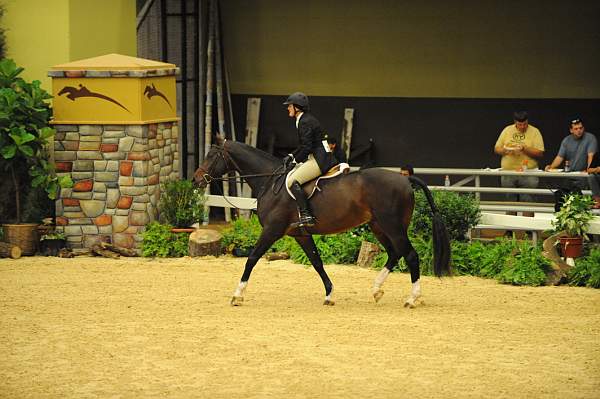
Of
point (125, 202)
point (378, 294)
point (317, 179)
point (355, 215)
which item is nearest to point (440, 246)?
point (378, 294)

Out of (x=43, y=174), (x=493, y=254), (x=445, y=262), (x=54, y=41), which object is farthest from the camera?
(x=54, y=41)

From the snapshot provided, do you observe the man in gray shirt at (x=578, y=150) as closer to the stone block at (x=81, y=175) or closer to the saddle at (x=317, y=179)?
the saddle at (x=317, y=179)

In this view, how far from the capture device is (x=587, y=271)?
Result: 16.3m

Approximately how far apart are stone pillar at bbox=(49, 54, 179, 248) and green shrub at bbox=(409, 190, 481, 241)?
4245 mm

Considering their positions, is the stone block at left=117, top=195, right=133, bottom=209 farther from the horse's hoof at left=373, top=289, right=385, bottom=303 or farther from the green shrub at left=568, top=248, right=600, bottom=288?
the green shrub at left=568, top=248, right=600, bottom=288

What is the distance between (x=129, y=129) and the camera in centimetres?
1934

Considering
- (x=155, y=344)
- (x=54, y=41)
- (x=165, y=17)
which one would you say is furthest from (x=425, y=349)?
(x=165, y=17)

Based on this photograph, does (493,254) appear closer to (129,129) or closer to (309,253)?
(309,253)

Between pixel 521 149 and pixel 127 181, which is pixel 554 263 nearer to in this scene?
pixel 521 149

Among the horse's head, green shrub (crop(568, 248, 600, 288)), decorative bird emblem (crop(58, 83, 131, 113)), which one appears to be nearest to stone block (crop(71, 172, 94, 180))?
decorative bird emblem (crop(58, 83, 131, 113))

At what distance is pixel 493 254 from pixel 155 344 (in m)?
5.59

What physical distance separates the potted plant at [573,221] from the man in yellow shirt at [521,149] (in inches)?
92.4

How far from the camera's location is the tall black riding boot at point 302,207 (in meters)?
15.1

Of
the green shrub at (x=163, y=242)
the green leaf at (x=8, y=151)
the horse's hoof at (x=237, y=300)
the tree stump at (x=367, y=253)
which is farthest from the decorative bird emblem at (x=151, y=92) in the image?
the horse's hoof at (x=237, y=300)
